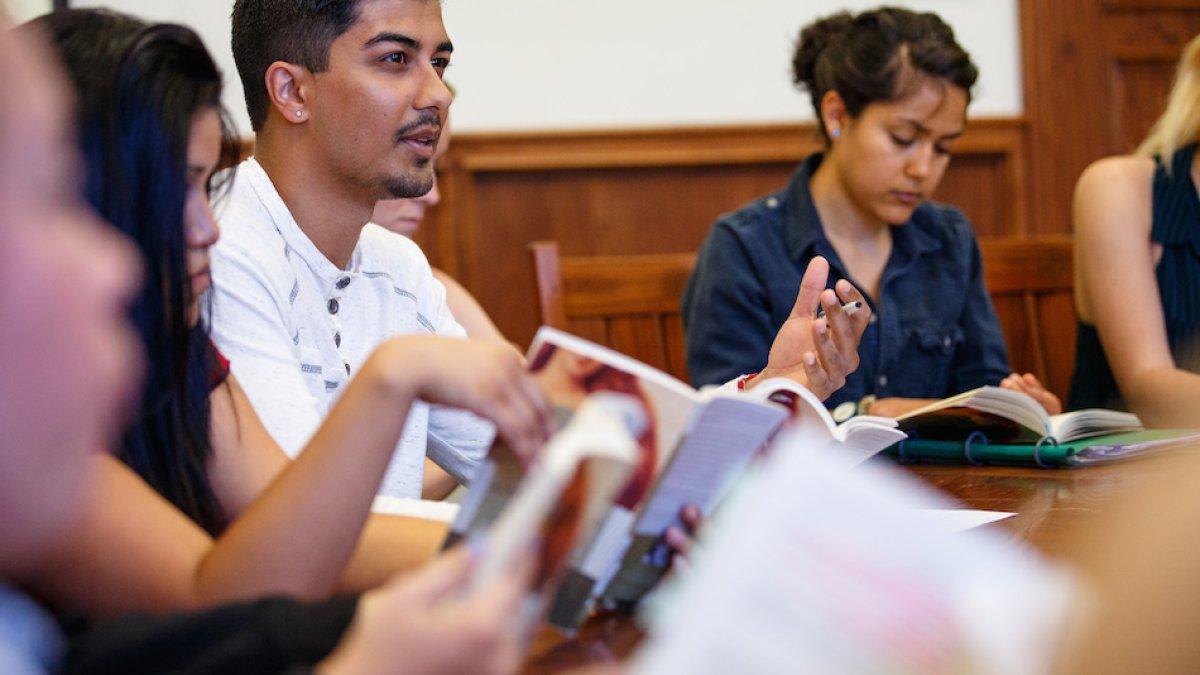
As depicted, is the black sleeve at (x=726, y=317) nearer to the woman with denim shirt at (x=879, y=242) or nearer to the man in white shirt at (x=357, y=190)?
the woman with denim shirt at (x=879, y=242)

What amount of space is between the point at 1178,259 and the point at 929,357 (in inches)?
16.8

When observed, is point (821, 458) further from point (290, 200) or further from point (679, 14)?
point (679, 14)

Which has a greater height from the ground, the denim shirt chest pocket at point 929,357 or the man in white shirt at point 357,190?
the man in white shirt at point 357,190

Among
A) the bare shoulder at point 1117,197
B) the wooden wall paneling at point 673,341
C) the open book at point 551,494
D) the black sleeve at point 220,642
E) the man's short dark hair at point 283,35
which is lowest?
the wooden wall paneling at point 673,341

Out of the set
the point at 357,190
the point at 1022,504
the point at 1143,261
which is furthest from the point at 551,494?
the point at 1143,261

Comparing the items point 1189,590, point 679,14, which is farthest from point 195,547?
point 679,14

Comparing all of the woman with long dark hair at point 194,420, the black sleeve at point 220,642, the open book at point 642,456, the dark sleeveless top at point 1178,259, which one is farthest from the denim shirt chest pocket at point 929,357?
the black sleeve at point 220,642

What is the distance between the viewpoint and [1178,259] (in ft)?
6.95

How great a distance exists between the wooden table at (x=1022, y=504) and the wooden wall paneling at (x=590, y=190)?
1883 millimetres

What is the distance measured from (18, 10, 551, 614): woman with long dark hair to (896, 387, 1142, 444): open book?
0.75m

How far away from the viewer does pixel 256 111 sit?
1608 mm

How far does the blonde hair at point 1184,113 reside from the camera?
211cm

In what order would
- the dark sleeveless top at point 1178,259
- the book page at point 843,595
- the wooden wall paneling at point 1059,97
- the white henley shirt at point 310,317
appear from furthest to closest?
the wooden wall paneling at point 1059,97, the dark sleeveless top at point 1178,259, the white henley shirt at point 310,317, the book page at point 843,595

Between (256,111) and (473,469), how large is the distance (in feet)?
1.72
